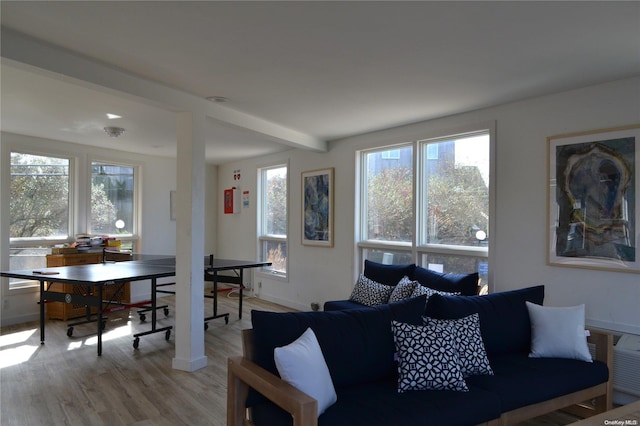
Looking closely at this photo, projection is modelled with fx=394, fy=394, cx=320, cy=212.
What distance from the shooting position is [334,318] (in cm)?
223

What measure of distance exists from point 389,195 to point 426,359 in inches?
110

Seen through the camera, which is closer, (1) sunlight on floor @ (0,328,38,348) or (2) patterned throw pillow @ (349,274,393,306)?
(2) patterned throw pillow @ (349,274,393,306)

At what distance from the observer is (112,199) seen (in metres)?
6.15

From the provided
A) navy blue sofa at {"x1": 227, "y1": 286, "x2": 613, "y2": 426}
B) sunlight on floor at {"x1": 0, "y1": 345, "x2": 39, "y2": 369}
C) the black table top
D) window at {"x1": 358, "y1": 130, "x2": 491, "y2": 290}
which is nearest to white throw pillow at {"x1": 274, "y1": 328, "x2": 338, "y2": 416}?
navy blue sofa at {"x1": 227, "y1": 286, "x2": 613, "y2": 426}

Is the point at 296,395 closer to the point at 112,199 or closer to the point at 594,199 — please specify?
the point at 594,199

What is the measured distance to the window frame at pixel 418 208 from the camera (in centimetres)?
367

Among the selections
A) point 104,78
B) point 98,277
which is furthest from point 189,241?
point 104,78

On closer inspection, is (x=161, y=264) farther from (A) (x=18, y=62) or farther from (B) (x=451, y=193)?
(B) (x=451, y=193)

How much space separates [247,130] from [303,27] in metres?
2.02

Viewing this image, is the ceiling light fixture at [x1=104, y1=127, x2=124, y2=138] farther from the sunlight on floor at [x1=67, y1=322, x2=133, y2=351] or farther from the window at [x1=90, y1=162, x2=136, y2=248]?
the sunlight on floor at [x1=67, y1=322, x2=133, y2=351]

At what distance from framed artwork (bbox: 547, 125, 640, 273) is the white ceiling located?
497 millimetres

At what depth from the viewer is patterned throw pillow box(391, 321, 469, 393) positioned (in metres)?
2.06

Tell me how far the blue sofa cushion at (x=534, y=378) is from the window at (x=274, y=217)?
162 inches

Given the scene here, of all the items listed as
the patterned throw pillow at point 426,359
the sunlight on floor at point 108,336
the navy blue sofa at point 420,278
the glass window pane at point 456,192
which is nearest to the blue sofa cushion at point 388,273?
the navy blue sofa at point 420,278
